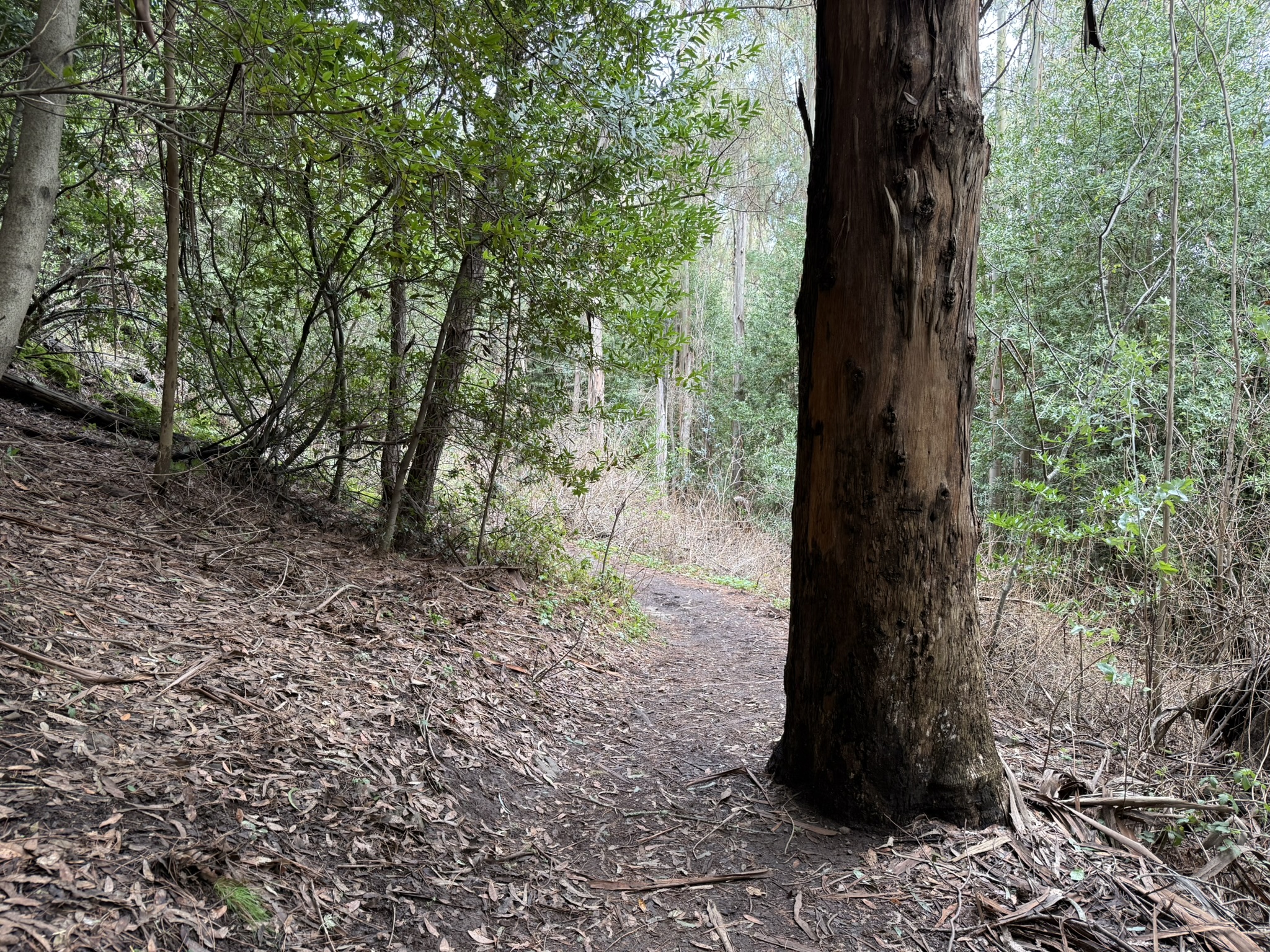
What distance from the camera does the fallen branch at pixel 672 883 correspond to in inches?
96.7

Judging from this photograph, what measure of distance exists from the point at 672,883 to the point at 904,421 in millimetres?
1885

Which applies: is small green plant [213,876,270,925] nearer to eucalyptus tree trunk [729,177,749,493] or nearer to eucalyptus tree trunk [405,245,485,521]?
eucalyptus tree trunk [405,245,485,521]

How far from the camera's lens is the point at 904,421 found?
8.37 ft

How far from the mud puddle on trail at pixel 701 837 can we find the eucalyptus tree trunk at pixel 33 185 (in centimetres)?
337

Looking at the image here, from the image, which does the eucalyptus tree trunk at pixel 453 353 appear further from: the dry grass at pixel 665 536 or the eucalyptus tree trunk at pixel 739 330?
the eucalyptus tree trunk at pixel 739 330

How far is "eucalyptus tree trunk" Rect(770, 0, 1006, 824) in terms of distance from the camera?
8.38ft

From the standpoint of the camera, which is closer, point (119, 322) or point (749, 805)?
point (749, 805)

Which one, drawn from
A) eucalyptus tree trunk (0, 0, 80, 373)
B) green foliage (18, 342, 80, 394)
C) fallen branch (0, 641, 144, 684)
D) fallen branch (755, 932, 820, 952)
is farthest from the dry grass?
fallen branch (755, 932, 820, 952)

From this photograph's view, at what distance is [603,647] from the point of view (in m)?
5.39

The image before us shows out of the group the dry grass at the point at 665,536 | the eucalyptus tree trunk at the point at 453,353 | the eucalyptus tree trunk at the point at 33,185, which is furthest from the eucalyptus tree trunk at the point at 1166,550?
the dry grass at the point at 665,536

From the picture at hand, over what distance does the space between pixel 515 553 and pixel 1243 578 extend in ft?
16.1

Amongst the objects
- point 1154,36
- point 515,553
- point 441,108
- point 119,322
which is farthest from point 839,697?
point 1154,36

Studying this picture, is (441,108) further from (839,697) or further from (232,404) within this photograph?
(839,697)

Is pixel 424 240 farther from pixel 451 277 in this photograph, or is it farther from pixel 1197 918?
pixel 1197 918
